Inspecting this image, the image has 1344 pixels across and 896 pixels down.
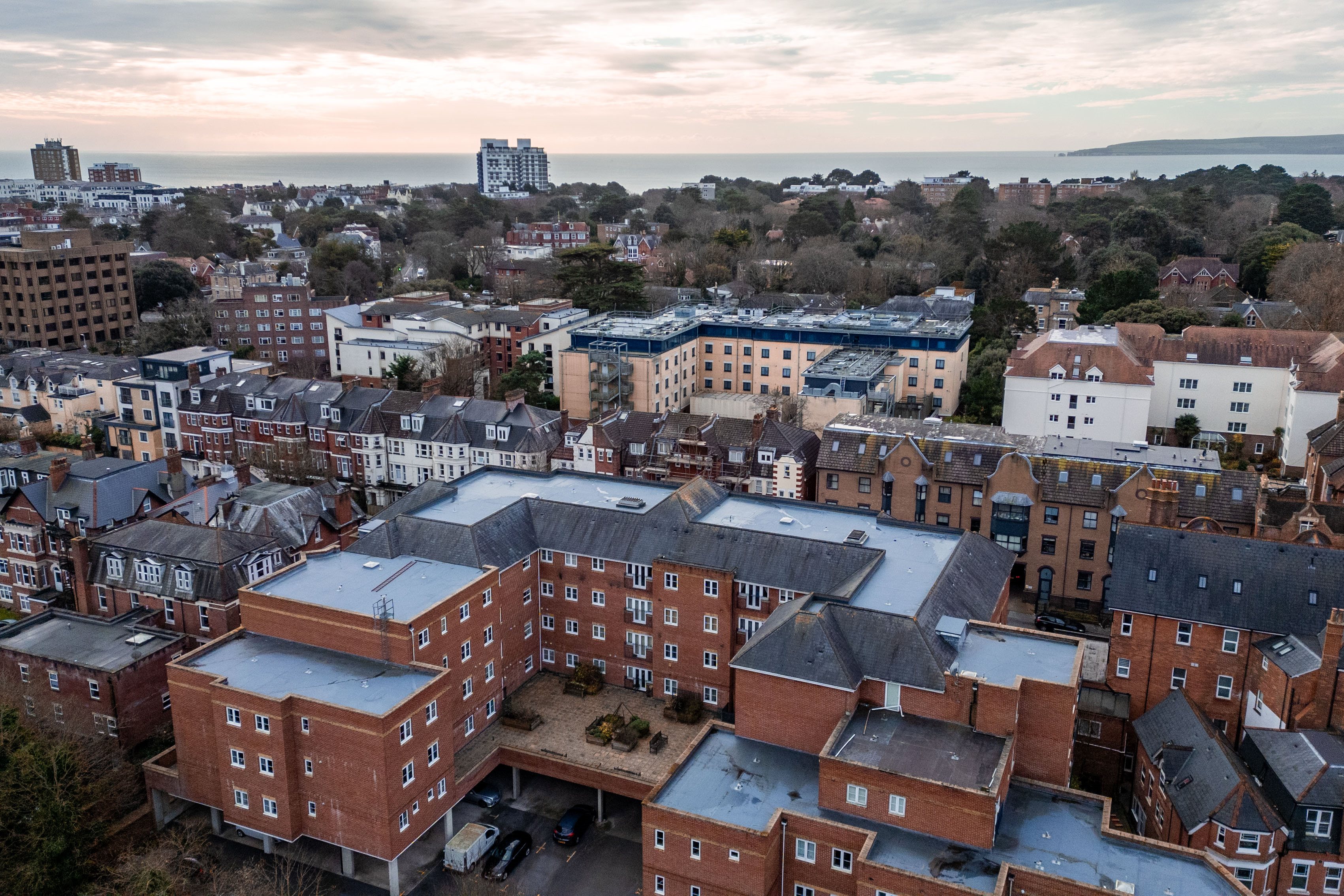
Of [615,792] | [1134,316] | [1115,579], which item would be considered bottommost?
[615,792]

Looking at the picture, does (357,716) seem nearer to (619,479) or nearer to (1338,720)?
(619,479)

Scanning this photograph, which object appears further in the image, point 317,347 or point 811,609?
point 317,347

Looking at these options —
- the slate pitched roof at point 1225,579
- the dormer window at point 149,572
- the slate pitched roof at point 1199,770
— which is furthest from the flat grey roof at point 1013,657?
the dormer window at point 149,572

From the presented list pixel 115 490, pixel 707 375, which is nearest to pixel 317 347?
pixel 707 375

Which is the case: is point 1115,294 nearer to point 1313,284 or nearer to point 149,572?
point 1313,284

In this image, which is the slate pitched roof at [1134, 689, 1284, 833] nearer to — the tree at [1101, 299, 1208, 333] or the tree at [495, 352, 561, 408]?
the tree at [1101, 299, 1208, 333]

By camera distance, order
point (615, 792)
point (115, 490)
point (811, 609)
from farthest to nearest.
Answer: point (115, 490) → point (615, 792) → point (811, 609)

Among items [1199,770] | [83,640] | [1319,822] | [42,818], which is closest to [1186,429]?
[1199,770]

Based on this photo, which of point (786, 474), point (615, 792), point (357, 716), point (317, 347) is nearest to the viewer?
point (357, 716)
